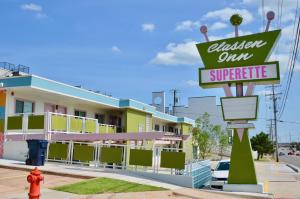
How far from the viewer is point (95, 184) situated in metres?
15.4

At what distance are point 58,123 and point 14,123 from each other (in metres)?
2.71

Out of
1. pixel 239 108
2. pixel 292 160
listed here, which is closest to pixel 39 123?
pixel 239 108

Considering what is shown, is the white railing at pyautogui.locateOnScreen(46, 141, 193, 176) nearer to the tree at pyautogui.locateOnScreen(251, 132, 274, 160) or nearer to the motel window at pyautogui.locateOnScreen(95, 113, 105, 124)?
the motel window at pyautogui.locateOnScreen(95, 113, 105, 124)

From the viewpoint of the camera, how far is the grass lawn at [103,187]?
14266 mm

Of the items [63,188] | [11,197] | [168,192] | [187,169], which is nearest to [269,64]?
[187,169]

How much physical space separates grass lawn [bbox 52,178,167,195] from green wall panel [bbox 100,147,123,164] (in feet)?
11.0

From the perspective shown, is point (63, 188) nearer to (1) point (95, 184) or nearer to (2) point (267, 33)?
(1) point (95, 184)

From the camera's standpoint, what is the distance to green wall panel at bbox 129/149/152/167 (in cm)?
1903

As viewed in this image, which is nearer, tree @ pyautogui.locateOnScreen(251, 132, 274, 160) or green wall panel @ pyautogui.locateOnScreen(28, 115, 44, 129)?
A: green wall panel @ pyautogui.locateOnScreen(28, 115, 44, 129)

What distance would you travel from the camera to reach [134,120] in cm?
3894

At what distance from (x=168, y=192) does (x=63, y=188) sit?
387cm

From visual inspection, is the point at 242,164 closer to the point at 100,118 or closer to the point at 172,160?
the point at 172,160

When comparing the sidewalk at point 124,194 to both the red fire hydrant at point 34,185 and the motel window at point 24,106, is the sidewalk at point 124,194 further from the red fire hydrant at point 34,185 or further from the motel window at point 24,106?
the motel window at point 24,106

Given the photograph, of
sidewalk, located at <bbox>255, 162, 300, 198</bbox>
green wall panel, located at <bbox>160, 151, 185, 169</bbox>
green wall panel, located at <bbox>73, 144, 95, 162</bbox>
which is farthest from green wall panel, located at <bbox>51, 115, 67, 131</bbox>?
sidewalk, located at <bbox>255, 162, 300, 198</bbox>
